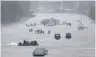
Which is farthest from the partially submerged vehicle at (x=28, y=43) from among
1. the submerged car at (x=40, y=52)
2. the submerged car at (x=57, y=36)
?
the submerged car at (x=57, y=36)

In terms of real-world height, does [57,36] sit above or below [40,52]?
above

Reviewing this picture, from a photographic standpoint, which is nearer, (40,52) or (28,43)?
(40,52)

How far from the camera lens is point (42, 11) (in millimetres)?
2203

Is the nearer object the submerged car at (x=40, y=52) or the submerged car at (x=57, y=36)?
the submerged car at (x=40, y=52)

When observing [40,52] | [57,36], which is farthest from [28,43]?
[57,36]

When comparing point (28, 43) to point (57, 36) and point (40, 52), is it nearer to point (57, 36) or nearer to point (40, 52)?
point (40, 52)

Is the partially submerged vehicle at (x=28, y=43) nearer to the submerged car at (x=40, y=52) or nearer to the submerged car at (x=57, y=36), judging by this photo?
the submerged car at (x=40, y=52)

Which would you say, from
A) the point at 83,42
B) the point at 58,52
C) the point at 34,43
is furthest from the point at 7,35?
the point at 83,42

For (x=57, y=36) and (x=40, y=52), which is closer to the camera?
(x=40, y=52)

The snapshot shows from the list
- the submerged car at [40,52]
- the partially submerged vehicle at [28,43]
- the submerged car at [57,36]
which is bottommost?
the submerged car at [40,52]

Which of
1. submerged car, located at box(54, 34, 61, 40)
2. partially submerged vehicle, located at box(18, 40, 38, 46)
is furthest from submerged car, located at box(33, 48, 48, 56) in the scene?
submerged car, located at box(54, 34, 61, 40)

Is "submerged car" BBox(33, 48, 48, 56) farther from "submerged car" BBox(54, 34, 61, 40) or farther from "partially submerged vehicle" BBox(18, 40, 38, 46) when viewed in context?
"submerged car" BBox(54, 34, 61, 40)

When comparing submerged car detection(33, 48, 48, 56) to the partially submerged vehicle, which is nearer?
submerged car detection(33, 48, 48, 56)

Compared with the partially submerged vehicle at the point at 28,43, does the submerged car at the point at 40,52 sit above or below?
below
